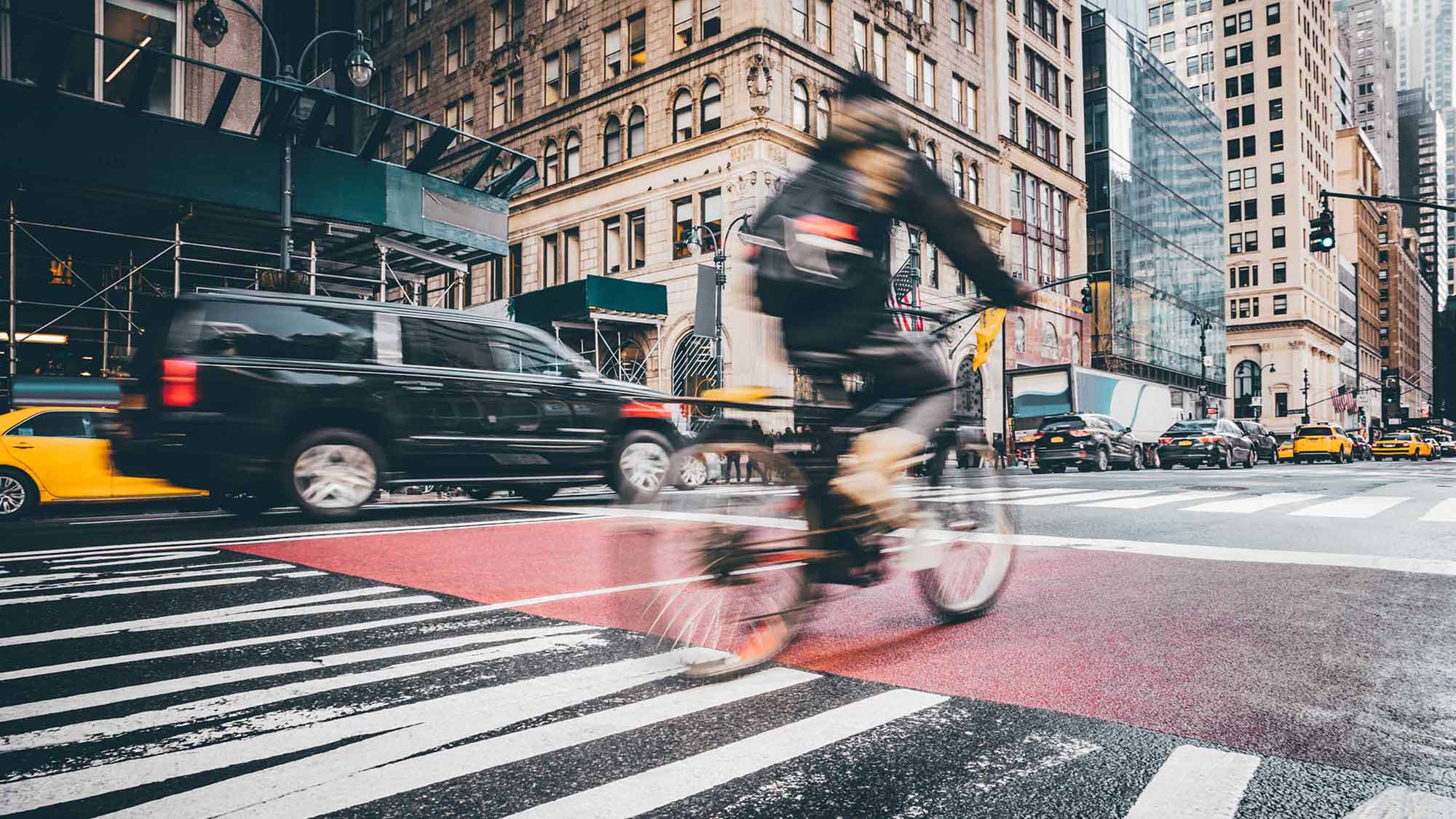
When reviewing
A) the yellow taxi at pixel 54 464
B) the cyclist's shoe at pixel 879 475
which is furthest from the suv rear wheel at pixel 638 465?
the cyclist's shoe at pixel 879 475

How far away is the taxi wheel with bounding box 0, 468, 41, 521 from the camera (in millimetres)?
11766

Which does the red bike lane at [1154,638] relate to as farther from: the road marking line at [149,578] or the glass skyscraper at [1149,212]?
the glass skyscraper at [1149,212]

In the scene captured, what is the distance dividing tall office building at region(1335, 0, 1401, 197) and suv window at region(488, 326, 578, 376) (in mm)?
172280

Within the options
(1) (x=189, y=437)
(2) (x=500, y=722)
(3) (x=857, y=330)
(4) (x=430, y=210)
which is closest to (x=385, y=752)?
(2) (x=500, y=722)

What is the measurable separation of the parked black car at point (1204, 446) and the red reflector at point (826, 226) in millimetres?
28614

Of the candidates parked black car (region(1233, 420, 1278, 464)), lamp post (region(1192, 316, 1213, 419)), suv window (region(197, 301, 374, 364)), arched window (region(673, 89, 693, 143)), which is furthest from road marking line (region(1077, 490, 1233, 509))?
lamp post (region(1192, 316, 1213, 419))

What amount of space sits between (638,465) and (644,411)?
669 mm

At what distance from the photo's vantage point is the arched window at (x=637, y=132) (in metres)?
35.1

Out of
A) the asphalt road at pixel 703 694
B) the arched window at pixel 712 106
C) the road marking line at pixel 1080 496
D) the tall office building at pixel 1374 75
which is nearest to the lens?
the asphalt road at pixel 703 694

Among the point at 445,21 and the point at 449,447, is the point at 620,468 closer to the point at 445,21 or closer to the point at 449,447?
the point at 449,447

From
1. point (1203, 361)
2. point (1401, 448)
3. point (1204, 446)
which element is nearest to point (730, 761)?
point (1204, 446)

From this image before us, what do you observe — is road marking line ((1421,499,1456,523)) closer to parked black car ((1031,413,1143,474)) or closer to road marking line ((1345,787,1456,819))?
road marking line ((1345,787,1456,819))

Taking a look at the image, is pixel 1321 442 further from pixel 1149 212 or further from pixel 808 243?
pixel 808 243

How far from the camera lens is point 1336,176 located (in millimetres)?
112250
